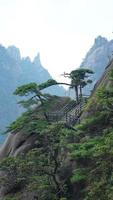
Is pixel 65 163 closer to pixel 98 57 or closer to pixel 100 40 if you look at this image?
pixel 98 57

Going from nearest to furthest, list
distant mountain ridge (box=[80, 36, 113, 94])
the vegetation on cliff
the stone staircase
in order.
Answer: the vegetation on cliff < the stone staircase < distant mountain ridge (box=[80, 36, 113, 94])

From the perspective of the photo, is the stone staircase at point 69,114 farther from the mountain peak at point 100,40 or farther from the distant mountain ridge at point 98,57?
the mountain peak at point 100,40

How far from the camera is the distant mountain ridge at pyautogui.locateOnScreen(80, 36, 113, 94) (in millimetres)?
156625

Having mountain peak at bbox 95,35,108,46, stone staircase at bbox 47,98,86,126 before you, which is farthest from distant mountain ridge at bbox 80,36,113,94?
stone staircase at bbox 47,98,86,126

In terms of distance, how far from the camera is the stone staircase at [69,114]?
34.0 meters

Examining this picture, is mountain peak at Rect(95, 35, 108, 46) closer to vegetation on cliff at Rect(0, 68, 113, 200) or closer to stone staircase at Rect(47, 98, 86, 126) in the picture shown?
stone staircase at Rect(47, 98, 86, 126)

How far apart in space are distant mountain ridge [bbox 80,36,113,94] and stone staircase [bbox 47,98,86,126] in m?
115

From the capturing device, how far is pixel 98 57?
529 ft

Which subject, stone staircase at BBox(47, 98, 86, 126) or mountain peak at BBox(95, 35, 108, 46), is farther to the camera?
mountain peak at BBox(95, 35, 108, 46)

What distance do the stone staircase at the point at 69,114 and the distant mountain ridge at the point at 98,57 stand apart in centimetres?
11478

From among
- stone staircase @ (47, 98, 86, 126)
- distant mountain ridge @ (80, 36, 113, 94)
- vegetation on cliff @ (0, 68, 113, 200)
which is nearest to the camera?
vegetation on cliff @ (0, 68, 113, 200)

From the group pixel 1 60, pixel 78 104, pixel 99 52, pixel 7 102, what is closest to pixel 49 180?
pixel 78 104

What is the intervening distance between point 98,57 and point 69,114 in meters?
128

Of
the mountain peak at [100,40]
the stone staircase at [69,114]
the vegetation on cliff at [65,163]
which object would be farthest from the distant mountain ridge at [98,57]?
the vegetation on cliff at [65,163]
